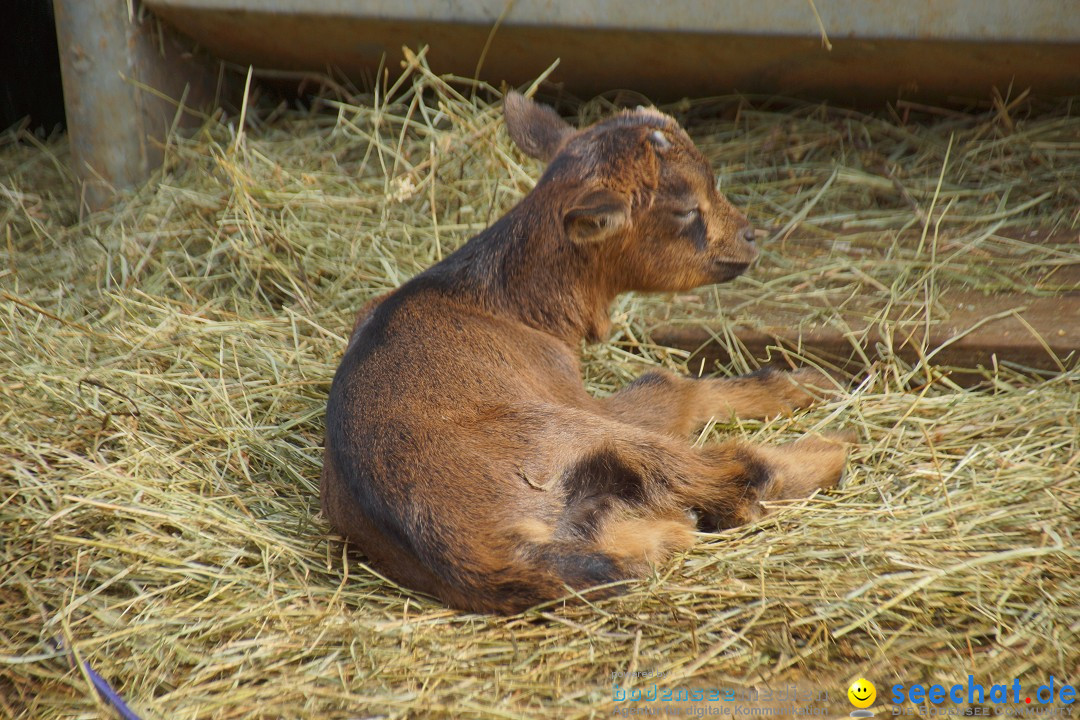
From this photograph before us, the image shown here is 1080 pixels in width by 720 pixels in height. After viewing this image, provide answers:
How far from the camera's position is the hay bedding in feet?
9.59

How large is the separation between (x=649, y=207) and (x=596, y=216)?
40 cm

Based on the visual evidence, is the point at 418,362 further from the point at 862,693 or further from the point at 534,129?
the point at 862,693

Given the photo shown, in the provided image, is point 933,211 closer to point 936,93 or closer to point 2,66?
point 936,93

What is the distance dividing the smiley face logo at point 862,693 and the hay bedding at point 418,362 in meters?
0.05

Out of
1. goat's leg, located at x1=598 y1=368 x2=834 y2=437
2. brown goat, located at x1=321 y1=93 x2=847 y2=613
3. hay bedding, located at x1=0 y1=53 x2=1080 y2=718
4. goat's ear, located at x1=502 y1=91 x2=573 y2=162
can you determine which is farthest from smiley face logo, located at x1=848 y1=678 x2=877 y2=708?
goat's ear, located at x1=502 y1=91 x2=573 y2=162

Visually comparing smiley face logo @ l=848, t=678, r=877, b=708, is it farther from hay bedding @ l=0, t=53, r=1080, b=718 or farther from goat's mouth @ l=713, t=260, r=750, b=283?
goat's mouth @ l=713, t=260, r=750, b=283

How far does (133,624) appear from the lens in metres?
3.16

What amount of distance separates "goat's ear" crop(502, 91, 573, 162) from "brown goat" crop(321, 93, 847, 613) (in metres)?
0.01

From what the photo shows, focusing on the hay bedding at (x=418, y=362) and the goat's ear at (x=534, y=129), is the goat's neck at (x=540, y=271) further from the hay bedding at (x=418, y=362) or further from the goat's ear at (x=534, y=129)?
the hay bedding at (x=418, y=362)

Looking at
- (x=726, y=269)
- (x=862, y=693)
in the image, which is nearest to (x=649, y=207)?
(x=726, y=269)

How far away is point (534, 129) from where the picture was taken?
4.73 metres

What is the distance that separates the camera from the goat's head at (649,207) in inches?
165

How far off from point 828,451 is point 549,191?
5.27ft

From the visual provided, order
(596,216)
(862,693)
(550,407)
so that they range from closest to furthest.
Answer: (862,693) < (550,407) < (596,216)
